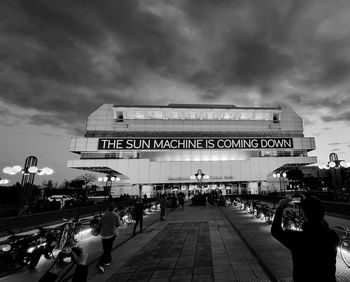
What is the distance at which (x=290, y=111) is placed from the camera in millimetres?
58438

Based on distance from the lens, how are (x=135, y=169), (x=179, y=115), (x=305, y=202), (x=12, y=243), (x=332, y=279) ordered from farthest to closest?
1. (x=179, y=115)
2. (x=135, y=169)
3. (x=12, y=243)
4. (x=305, y=202)
5. (x=332, y=279)

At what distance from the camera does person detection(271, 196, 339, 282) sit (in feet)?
6.62

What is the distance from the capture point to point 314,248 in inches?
79.7

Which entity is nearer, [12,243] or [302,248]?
[302,248]

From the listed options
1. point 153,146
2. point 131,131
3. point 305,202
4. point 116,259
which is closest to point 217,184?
point 153,146

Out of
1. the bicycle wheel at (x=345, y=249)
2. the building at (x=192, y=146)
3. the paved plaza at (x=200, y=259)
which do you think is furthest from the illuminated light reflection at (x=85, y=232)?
the building at (x=192, y=146)

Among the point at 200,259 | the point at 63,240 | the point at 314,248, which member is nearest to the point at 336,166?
the point at 200,259

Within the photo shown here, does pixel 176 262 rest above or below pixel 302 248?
below

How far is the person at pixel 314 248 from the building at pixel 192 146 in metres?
45.9

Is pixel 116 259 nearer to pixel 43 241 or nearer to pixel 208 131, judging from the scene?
pixel 43 241

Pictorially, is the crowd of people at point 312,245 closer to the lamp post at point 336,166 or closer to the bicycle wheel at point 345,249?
the bicycle wheel at point 345,249

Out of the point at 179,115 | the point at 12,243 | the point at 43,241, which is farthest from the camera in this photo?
the point at 179,115

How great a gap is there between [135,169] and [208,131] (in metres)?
21.0

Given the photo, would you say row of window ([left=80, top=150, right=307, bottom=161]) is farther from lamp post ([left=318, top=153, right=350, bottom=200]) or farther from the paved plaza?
the paved plaza
